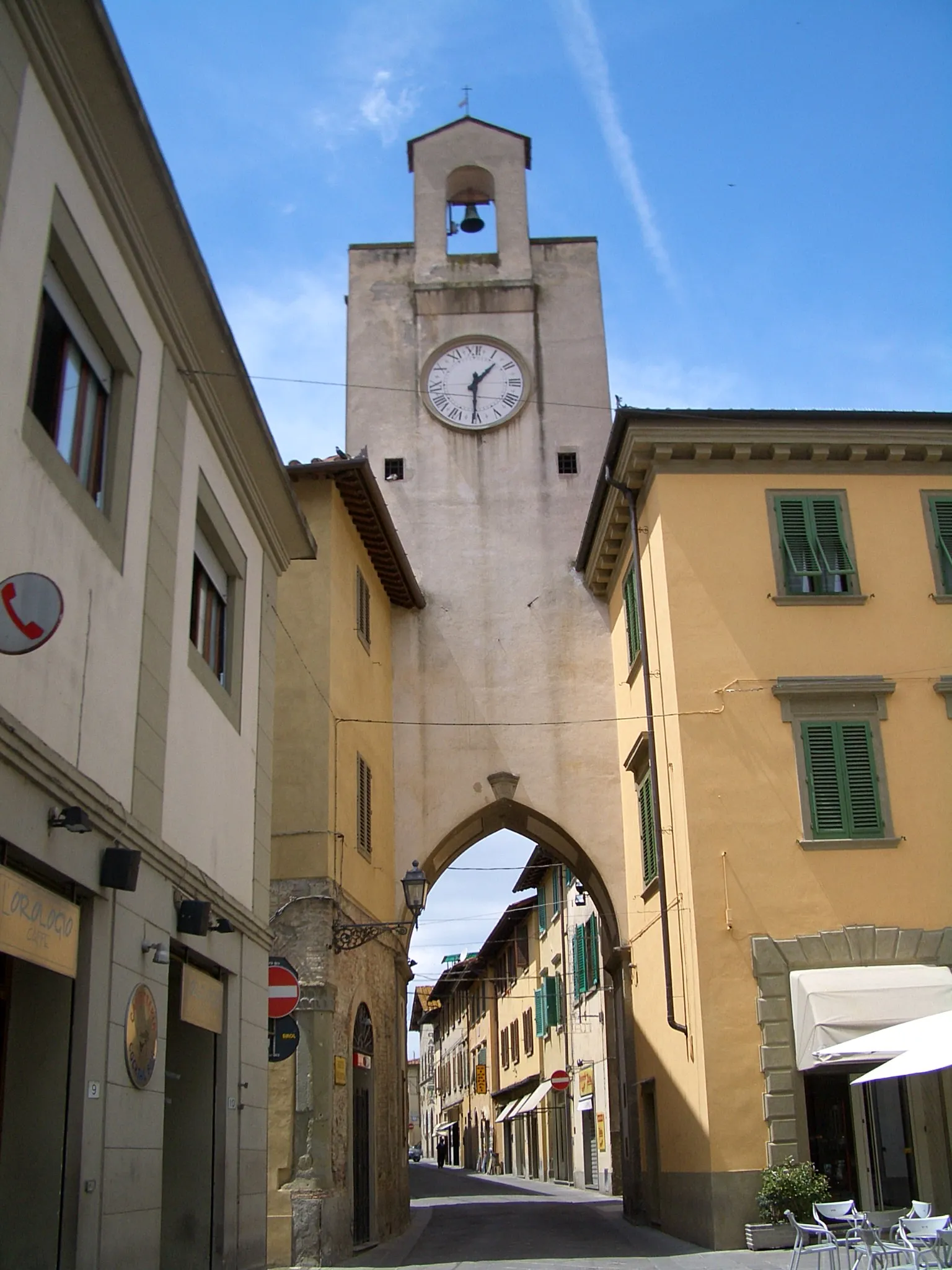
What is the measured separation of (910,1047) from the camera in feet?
35.7

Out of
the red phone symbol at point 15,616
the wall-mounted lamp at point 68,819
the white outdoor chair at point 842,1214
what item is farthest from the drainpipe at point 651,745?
the red phone symbol at point 15,616

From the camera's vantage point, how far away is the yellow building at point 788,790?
14727 millimetres

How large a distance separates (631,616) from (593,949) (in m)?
11.9

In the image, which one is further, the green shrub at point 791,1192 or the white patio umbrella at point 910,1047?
the green shrub at point 791,1192

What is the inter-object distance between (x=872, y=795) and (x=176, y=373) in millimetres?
10008

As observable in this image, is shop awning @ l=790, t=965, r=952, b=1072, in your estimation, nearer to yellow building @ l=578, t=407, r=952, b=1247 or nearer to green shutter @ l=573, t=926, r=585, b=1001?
yellow building @ l=578, t=407, r=952, b=1247

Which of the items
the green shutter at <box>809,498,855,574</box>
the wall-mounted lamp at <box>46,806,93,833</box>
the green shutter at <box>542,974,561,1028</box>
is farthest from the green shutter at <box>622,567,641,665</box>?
the green shutter at <box>542,974,561,1028</box>

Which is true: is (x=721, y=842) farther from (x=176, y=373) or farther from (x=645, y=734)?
(x=176, y=373)

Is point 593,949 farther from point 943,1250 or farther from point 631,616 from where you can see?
point 943,1250

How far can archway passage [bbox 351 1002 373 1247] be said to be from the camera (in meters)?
17.3

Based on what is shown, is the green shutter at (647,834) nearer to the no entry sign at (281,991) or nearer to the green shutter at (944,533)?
the green shutter at (944,533)

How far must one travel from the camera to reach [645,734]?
1806cm

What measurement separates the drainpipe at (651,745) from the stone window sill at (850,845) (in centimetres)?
196

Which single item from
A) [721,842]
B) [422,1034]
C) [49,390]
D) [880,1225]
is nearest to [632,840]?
[721,842]
